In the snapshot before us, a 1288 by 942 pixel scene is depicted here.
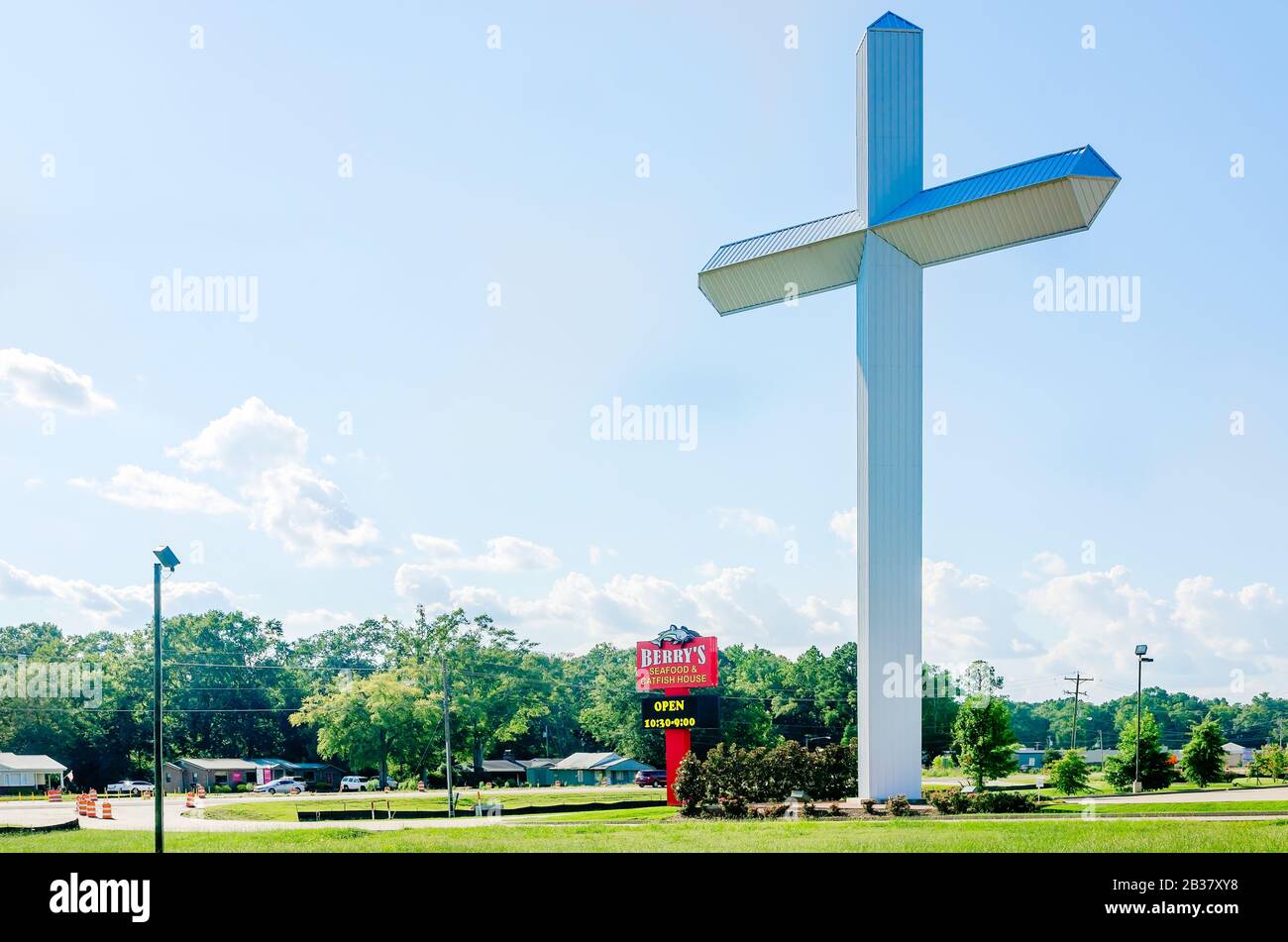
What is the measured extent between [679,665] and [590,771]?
34200mm

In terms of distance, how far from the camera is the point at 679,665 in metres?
46.9

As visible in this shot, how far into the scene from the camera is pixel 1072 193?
29.1 meters

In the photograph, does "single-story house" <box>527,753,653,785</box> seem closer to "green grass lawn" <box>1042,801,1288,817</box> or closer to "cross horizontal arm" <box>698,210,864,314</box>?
"green grass lawn" <box>1042,801,1288,817</box>

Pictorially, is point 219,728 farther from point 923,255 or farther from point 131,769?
point 923,255

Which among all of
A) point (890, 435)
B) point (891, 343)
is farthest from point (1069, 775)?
point (891, 343)

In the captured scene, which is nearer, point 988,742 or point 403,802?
point 988,742

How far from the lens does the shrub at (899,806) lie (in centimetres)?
3104

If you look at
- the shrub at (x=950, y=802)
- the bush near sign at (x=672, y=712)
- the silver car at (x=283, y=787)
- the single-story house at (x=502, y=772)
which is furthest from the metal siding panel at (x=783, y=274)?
the single-story house at (x=502, y=772)

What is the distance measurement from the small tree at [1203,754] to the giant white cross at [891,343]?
91.8 ft

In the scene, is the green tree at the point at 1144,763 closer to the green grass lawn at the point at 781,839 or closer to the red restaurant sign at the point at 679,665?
the red restaurant sign at the point at 679,665

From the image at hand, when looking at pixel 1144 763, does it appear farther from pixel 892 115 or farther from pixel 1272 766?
pixel 892 115

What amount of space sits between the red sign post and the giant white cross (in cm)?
1425

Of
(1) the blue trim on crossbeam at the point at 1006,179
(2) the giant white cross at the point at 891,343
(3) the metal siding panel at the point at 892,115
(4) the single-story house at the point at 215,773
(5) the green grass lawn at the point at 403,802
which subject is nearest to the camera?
(1) the blue trim on crossbeam at the point at 1006,179
